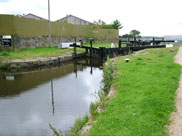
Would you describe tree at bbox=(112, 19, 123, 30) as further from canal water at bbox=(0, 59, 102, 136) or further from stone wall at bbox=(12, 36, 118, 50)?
canal water at bbox=(0, 59, 102, 136)

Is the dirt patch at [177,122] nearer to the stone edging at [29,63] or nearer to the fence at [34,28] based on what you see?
the stone edging at [29,63]

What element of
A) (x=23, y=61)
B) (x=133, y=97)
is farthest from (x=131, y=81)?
(x=23, y=61)

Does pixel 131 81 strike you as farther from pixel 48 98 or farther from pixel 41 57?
pixel 41 57

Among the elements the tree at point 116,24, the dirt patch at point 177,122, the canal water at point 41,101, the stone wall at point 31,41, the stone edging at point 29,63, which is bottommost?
the canal water at point 41,101

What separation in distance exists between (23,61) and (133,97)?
7.88 meters

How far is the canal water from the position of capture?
4.36 metres

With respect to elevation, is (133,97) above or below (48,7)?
below

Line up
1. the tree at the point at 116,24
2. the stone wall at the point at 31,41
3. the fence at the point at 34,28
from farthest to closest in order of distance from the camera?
the tree at the point at 116,24
the stone wall at the point at 31,41
the fence at the point at 34,28

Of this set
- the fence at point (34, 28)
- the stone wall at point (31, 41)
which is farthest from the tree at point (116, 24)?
the stone wall at point (31, 41)

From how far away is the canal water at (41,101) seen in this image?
172 inches

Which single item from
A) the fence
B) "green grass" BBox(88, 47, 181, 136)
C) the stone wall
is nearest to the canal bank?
"green grass" BBox(88, 47, 181, 136)

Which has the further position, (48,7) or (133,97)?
(48,7)

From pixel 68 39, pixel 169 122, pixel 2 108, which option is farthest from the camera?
pixel 68 39

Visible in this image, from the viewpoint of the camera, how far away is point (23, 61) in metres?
10.8
